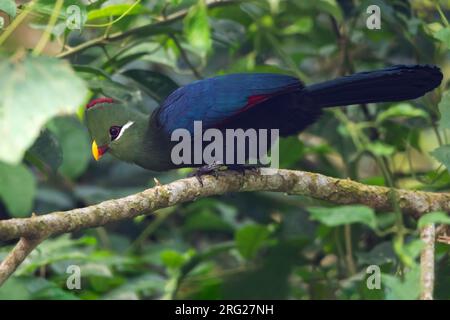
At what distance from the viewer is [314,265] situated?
4.85 m

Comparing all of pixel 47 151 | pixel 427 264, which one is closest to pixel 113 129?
pixel 47 151

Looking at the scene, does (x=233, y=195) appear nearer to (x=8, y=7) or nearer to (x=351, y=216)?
(x=351, y=216)

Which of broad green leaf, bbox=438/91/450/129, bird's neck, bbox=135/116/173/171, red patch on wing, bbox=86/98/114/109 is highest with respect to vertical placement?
red patch on wing, bbox=86/98/114/109

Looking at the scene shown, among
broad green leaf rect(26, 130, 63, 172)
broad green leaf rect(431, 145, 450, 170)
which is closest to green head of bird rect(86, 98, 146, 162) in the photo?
broad green leaf rect(26, 130, 63, 172)

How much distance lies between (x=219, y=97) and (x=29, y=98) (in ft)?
6.11

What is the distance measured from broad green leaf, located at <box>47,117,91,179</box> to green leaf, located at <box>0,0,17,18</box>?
2251 mm

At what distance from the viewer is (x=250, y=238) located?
4.59 metres

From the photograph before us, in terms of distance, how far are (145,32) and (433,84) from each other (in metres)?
1.52

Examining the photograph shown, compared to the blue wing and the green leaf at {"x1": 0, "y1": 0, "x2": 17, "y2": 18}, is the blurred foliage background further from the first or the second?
the blue wing

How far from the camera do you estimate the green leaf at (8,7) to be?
119 inches

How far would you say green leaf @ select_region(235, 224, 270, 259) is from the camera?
4559 millimetres

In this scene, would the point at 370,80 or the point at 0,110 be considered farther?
the point at 370,80
